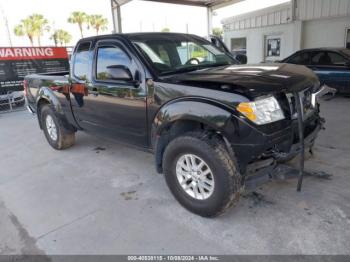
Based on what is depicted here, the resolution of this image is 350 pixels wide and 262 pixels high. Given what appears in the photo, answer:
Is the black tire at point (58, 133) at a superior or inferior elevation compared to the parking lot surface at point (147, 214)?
superior

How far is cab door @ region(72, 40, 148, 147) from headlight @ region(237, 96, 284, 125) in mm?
1217

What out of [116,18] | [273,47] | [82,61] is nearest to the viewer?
[82,61]

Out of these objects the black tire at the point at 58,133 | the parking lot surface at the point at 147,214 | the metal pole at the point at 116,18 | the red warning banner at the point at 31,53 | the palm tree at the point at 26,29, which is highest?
the palm tree at the point at 26,29

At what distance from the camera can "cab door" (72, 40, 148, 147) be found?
→ 329 cm

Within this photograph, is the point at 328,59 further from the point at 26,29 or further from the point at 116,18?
the point at 26,29

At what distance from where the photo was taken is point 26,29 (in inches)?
1583

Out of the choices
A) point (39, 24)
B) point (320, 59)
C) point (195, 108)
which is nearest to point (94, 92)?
point (195, 108)

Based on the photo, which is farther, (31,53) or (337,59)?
(31,53)

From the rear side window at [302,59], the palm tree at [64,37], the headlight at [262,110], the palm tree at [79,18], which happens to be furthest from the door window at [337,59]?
the palm tree at [64,37]

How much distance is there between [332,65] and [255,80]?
667 cm

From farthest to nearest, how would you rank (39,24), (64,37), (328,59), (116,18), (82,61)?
(64,37), (39,24), (116,18), (328,59), (82,61)

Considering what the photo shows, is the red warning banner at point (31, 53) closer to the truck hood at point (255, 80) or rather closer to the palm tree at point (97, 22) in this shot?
the truck hood at point (255, 80)

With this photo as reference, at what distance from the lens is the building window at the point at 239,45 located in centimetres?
1498

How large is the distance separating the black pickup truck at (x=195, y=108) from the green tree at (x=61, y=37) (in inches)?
1721
